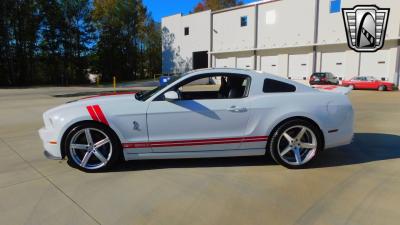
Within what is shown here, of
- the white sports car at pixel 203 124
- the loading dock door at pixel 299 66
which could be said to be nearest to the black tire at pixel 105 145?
the white sports car at pixel 203 124

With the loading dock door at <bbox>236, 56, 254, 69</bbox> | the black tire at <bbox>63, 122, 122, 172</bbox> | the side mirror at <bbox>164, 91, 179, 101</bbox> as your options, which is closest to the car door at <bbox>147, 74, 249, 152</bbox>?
the side mirror at <bbox>164, 91, 179, 101</bbox>

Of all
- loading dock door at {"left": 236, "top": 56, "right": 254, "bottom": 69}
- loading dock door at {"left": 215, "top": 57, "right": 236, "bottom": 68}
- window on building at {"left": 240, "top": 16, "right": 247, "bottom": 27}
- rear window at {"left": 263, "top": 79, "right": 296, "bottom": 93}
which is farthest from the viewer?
loading dock door at {"left": 215, "top": 57, "right": 236, "bottom": 68}

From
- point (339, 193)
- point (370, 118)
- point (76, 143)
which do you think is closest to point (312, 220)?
point (339, 193)

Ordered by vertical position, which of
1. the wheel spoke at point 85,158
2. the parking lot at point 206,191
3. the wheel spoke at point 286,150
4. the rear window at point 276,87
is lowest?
the parking lot at point 206,191

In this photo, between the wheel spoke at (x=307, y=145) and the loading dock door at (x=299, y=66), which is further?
the loading dock door at (x=299, y=66)

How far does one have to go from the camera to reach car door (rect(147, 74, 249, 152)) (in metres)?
4.43

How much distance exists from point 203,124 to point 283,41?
31.9m

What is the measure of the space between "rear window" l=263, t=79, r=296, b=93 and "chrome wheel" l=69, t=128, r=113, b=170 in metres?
2.38

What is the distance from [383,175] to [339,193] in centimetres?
108

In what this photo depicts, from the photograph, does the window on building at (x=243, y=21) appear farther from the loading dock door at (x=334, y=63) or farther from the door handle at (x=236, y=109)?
the door handle at (x=236, y=109)

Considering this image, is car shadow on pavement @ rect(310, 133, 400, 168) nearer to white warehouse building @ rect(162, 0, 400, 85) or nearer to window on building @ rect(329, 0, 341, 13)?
white warehouse building @ rect(162, 0, 400, 85)

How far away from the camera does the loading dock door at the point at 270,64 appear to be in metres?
35.3

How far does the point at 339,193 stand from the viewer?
12.4 ft

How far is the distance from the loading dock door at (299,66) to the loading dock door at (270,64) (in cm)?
177
